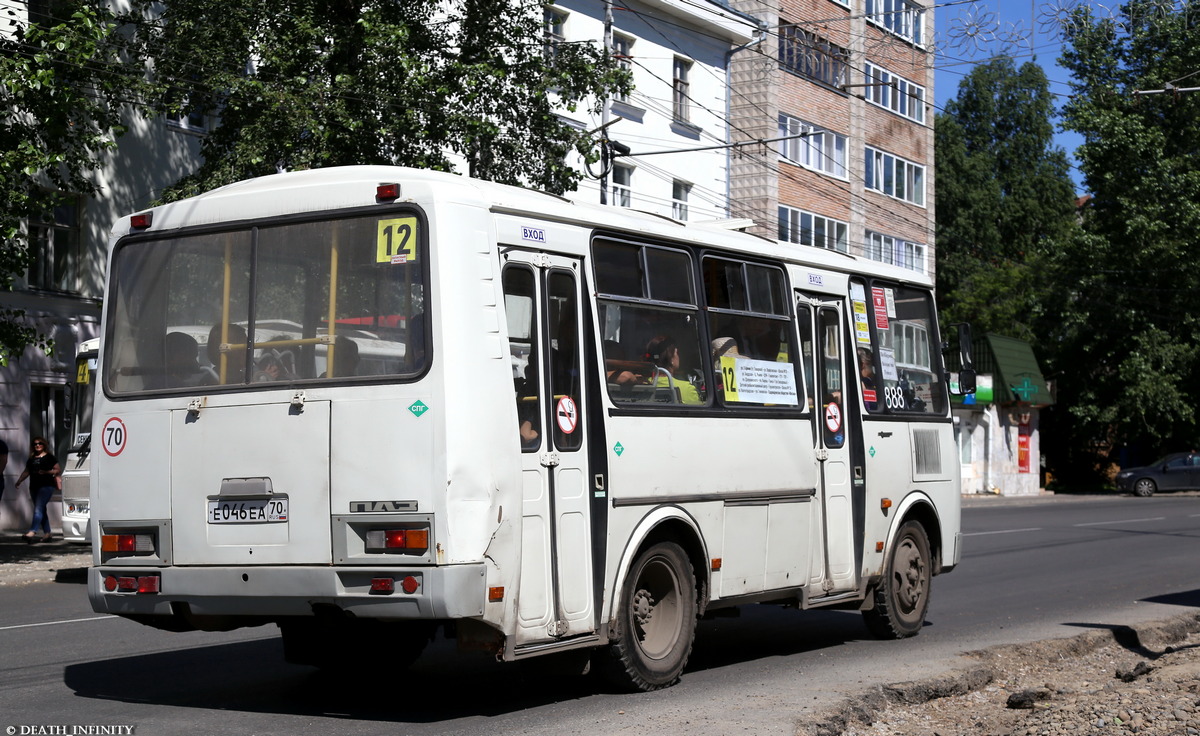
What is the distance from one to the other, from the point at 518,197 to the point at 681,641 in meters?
3.01

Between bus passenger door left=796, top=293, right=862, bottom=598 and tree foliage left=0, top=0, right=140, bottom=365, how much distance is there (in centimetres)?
1038

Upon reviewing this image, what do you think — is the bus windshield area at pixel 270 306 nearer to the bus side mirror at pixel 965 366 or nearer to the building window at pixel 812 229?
the bus side mirror at pixel 965 366

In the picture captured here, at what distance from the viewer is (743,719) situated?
7.77 m

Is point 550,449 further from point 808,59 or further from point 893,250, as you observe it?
point 893,250

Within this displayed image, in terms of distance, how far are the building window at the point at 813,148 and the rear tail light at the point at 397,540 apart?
3580 centimetres

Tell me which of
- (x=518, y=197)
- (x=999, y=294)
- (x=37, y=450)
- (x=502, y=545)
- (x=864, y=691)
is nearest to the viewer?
(x=502, y=545)

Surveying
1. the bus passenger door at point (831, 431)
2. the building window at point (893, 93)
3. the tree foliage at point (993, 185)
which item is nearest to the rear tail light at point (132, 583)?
the bus passenger door at point (831, 431)

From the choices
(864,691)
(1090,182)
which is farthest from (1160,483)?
(864,691)

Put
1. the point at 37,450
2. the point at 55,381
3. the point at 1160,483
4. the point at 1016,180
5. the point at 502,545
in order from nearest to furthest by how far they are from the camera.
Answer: the point at 502,545
the point at 37,450
the point at 55,381
the point at 1160,483
the point at 1016,180

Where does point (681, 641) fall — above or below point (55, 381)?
below

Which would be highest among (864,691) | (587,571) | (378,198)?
(378,198)

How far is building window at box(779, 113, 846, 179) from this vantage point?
142ft

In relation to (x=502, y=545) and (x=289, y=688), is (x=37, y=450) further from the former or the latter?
(x=502, y=545)

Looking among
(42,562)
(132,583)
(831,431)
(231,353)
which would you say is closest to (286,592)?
(132,583)
